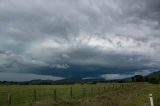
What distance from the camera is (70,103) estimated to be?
29.8 meters

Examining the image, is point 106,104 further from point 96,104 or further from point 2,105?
point 2,105

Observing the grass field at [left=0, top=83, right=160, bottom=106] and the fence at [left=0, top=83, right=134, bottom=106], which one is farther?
the fence at [left=0, top=83, right=134, bottom=106]

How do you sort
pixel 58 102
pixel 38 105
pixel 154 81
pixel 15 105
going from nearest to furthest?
pixel 38 105 < pixel 58 102 < pixel 15 105 < pixel 154 81

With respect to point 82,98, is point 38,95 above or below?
above

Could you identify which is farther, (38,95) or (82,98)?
(38,95)

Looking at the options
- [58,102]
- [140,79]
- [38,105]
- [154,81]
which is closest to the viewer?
[38,105]

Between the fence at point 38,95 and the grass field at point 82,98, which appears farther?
the fence at point 38,95

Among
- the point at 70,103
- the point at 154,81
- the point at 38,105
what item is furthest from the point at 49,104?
the point at 154,81

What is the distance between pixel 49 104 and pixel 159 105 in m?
9.71

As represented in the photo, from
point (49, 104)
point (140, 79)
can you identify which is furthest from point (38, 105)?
point (140, 79)

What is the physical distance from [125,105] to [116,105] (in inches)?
35.2

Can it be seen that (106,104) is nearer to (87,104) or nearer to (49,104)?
(87,104)

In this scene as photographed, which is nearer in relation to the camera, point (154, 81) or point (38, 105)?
point (38, 105)

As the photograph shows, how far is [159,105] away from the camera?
29516 millimetres
